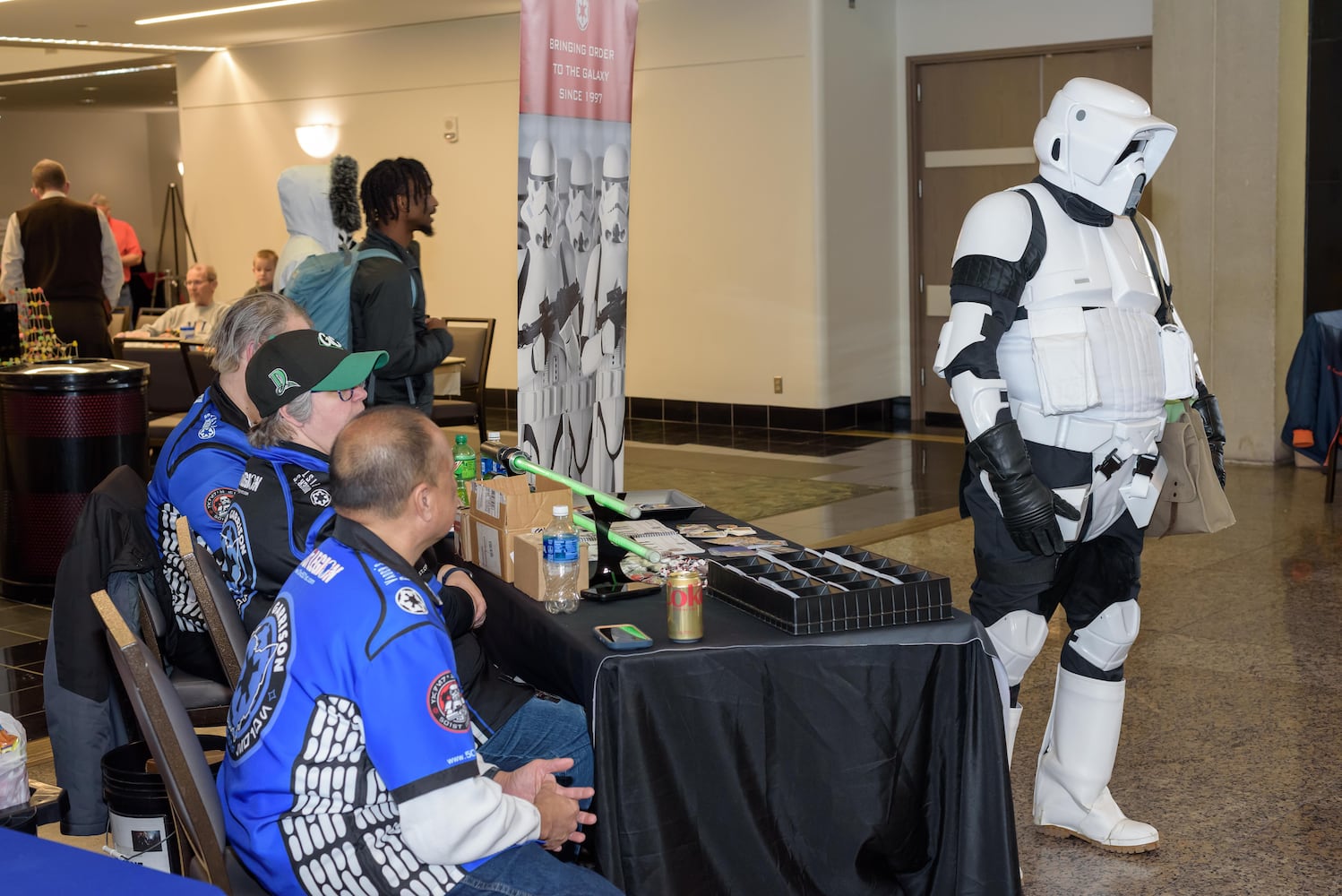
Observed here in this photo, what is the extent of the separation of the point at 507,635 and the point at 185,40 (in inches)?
437

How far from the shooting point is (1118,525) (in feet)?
10.5

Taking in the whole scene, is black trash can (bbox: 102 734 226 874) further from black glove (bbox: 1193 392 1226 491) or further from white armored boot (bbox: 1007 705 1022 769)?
black glove (bbox: 1193 392 1226 491)

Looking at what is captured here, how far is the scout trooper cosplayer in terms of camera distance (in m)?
2.98

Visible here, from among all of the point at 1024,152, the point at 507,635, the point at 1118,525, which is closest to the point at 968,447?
the point at 1118,525

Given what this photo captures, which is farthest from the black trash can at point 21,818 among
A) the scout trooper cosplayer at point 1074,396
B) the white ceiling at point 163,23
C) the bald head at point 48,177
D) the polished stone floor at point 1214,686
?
the white ceiling at point 163,23

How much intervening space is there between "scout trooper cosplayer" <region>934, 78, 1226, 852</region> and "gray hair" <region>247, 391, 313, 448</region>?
135 cm

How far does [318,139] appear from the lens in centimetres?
1227

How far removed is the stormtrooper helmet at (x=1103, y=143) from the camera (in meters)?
2.99

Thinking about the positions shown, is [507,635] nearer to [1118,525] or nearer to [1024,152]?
[1118,525]

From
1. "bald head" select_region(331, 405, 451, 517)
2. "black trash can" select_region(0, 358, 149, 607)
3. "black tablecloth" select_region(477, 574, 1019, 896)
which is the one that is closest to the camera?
"bald head" select_region(331, 405, 451, 517)

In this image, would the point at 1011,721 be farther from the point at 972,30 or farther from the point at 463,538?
the point at 972,30

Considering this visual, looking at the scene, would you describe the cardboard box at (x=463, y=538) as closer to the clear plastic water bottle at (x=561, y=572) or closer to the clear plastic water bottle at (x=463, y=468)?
the clear plastic water bottle at (x=463, y=468)

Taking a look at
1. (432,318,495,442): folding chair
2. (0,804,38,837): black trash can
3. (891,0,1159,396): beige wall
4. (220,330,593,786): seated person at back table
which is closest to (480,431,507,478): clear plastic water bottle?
(220,330,593,786): seated person at back table

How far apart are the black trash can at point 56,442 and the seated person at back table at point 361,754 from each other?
394cm
